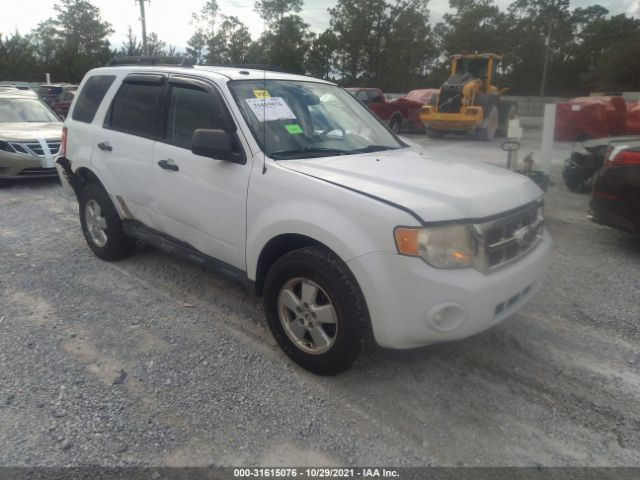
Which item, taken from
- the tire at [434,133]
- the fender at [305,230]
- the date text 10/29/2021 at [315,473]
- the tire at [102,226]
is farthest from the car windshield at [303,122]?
the tire at [434,133]

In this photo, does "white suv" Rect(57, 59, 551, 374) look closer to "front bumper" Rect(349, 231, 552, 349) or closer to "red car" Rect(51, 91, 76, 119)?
"front bumper" Rect(349, 231, 552, 349)

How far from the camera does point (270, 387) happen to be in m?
3.01

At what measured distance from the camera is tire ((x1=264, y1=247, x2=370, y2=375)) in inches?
107

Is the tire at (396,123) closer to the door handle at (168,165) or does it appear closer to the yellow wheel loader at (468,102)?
the yellow wheel loader at (468,102)

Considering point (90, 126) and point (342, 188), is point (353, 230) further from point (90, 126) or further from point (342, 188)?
point (90, 126)

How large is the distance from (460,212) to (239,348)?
177cm

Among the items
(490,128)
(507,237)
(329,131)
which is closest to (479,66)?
(490,128)

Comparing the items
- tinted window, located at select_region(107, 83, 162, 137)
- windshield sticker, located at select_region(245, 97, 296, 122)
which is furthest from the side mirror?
tinted window, located at select_region(107, 83, 162, 137)

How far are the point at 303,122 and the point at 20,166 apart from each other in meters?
6.85

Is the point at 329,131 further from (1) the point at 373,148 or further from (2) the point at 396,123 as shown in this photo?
(2) the point at 396,123

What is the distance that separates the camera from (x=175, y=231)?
3.97m

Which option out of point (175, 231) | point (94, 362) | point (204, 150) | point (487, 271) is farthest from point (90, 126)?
point (487, 271)

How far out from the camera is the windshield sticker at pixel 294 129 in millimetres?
3457

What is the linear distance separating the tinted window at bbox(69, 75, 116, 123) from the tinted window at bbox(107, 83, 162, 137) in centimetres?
30
